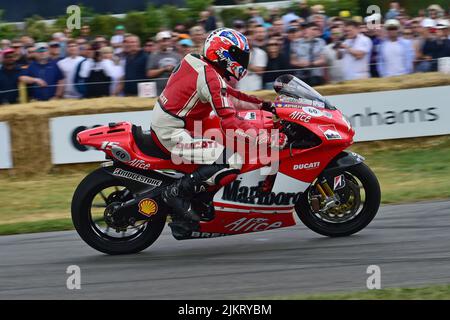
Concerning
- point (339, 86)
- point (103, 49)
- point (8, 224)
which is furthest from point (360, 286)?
point (103, 49)

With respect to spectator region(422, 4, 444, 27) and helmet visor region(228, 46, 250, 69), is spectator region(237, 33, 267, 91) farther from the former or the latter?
helmet visor region(228, 46, 250, 69)

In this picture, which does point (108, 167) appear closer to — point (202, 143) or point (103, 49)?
point (202, 143)

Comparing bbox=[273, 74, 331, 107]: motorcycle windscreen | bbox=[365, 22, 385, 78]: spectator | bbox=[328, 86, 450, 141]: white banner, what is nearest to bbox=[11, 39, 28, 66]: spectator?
bbox=[328, 86, 450, 141]: white banner

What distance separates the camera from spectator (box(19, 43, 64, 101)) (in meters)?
12.5

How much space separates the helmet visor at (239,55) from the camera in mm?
7277

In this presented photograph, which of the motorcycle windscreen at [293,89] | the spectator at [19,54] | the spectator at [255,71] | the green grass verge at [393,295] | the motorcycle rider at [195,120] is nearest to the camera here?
the green grass verge at [393,295]

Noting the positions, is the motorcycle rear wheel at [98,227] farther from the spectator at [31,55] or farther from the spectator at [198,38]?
the spectator at [31,55]

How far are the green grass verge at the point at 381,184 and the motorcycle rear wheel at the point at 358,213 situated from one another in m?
1.88

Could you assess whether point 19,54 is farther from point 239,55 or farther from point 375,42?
point 239,55

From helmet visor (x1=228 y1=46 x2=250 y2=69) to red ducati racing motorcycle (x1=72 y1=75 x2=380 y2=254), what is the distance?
1.33 ft

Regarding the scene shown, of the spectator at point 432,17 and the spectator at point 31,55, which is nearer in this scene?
the spectator at point 31,55

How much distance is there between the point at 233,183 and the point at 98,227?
119 cm

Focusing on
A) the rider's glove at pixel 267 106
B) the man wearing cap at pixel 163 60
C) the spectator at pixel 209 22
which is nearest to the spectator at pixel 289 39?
the man wearing cap at pixel 163 60

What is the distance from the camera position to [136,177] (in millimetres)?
7512
